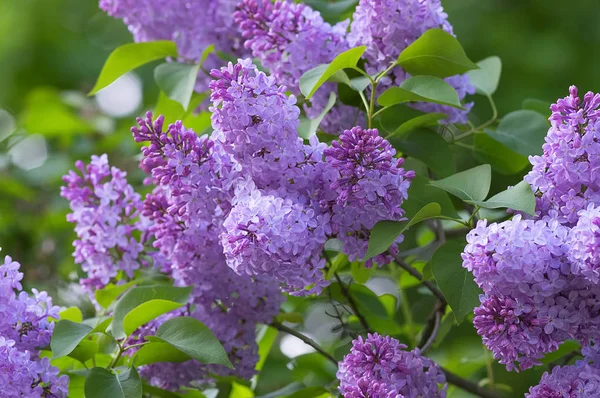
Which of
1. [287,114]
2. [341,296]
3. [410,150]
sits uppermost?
[287,114]

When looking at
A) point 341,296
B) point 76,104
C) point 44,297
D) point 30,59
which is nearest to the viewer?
point 44,297

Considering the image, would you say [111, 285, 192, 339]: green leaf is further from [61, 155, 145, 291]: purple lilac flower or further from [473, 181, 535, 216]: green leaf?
[473, 181, 535, 216]: green leaf

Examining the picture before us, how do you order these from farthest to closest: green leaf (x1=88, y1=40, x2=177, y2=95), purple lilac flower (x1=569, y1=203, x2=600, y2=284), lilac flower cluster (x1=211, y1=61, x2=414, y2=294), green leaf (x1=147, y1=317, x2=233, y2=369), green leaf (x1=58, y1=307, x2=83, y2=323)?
green leaf (x1=88, y1=40, x2=177, y2=95)
green leaf (x1=58, y1=307, x2=83, y2=323)
green leaf (x1=147, y1=317, x2=233, y2=369)
lilac flower cluster (x1=211, y1=61, x2=414, y2=294)
purple lilac flower (x1=569, y1=203, x2=600, y2=284)

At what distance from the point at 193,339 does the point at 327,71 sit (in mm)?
403

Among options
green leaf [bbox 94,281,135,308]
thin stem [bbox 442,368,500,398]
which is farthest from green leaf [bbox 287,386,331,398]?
green leaf [bbox 94,281,135,308]

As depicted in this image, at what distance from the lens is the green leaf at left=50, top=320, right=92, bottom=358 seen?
104 centimetres

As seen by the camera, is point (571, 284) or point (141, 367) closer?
point (571, 284)

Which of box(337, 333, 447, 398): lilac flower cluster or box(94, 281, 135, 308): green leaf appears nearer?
box(337, 333, 447, 398): lilac flower cluster

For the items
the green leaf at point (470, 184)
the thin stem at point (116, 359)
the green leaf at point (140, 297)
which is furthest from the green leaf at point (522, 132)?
the thin stem at point (116, 359)

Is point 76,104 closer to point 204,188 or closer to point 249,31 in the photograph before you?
point 249,31

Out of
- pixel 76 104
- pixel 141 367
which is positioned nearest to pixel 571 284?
pixel 141 367

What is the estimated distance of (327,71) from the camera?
1.10 metres

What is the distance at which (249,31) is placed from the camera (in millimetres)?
1250

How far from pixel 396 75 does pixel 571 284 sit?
461mm
